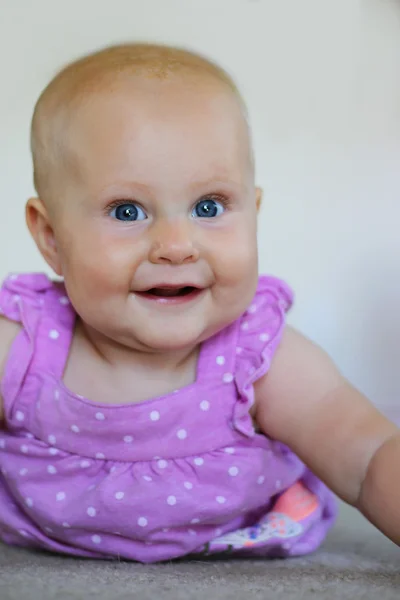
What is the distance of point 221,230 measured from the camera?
77cm

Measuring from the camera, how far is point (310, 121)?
1465mm

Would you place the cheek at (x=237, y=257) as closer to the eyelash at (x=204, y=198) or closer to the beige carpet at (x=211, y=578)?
the eyelash at (x=204, y=198)

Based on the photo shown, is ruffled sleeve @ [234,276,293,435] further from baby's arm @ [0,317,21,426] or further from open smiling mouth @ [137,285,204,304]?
baby's arm @ [0,317,21,426]

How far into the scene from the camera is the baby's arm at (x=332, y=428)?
0.74m

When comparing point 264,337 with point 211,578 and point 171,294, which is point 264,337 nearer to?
point 171,294

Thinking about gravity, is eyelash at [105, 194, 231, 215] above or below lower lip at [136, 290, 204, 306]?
above

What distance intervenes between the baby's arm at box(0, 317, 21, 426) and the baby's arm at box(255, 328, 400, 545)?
0.87 ft

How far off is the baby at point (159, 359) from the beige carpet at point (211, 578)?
38 millimetres

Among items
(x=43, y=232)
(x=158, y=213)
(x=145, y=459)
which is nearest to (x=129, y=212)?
(x=158, y=213)

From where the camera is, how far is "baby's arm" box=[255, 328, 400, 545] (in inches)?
29.2

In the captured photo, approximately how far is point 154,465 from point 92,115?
13.4 inches

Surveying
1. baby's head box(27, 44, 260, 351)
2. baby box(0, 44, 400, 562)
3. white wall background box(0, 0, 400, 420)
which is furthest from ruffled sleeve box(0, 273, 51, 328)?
white wall background box(0, 0, 400, 420)

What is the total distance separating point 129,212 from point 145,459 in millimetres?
245

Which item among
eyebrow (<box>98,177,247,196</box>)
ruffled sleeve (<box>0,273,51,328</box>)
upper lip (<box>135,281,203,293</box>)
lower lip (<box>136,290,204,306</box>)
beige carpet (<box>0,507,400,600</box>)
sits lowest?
beige carpet (<box>0,507,400,600</box>)
